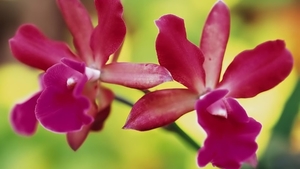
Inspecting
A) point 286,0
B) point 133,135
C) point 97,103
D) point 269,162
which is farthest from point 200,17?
point 97,103

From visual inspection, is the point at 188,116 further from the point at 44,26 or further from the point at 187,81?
the point at 44,26

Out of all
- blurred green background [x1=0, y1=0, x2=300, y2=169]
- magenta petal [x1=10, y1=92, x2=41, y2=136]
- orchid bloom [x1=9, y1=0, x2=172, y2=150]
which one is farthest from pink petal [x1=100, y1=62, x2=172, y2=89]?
blurred green background [x1=0, y1=0, x2=300, y2=169]

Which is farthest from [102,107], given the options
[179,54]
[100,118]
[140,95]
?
[140,95]

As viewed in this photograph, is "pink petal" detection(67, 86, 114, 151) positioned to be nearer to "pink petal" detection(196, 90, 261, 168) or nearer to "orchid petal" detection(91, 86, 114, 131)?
"orchid petal" detection(91, 86, 114, 131)

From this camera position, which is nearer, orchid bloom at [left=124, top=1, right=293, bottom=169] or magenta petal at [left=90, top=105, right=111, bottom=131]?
orchid bloom at [left=124, top=1, right=293, bottom=169]

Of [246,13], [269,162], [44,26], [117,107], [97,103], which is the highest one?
[97,103]

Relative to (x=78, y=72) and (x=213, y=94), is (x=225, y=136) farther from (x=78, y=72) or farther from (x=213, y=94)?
(x=78, y=72)

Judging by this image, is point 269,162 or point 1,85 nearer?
point 269,162
